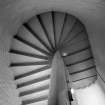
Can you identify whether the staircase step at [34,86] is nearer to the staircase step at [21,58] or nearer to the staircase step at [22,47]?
the staircase step at [21,58]

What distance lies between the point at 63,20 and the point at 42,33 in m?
0.50

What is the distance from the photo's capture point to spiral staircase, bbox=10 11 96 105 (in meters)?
2.64

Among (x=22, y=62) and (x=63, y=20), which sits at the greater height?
(x=63, y=20)

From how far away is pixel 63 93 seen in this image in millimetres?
1554

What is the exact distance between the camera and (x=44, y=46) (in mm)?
2746

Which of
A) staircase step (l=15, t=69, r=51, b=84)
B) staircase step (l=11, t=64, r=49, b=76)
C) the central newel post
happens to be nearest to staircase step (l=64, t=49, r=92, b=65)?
staircase step (l=15, t=69, r=51, b=84)

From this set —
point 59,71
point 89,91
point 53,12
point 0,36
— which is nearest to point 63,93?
point 59,71

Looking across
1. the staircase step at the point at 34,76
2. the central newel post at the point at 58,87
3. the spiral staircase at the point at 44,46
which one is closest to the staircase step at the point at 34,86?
the spiral staircase at the point at 44,46

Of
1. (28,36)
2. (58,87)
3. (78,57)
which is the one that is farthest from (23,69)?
(58,87)

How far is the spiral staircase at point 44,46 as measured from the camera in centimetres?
264

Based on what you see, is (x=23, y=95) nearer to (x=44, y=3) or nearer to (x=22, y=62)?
(x=22, y=62)

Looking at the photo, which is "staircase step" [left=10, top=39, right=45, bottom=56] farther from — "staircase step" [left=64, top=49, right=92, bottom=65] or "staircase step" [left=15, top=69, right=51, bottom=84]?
"staircase step" [left=64, top=49, right=92, bottom=65]

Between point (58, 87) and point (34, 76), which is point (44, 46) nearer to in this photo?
point (34, 76)

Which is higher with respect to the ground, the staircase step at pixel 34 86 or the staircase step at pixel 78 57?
the staircase step at pixel 78 57
